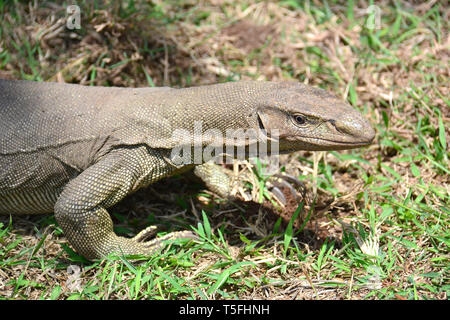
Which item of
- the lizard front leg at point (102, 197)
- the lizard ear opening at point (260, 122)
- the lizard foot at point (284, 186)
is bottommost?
the lizard foot at point (284, 186)

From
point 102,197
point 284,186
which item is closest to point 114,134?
point 102,197

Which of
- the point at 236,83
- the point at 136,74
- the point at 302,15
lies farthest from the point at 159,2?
the point at 236,83

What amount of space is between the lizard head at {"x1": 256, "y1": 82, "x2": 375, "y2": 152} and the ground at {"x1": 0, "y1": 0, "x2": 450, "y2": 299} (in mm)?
887

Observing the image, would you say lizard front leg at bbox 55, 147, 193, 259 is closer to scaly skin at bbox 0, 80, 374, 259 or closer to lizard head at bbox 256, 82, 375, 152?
scaly skin at bbox 0, 80, 374, 259

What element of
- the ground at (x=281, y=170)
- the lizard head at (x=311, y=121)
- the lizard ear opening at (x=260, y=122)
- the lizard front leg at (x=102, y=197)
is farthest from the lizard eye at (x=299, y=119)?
the lizard front leg at (x=102, y=197)

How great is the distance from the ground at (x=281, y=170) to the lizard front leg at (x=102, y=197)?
0.19 meters

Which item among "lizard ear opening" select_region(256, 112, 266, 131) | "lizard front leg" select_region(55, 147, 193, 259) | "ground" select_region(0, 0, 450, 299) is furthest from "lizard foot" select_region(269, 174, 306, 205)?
"lizard front leg" select_region(55, 147, 193, 259)

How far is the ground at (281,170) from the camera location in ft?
13.7

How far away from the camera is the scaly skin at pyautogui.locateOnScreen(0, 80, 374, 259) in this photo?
4.04 meters

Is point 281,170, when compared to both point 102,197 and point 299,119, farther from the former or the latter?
point 102,197

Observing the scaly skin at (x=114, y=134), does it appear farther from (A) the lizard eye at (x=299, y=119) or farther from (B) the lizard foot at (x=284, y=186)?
(B) the lizard foot at (x=284, y=186)

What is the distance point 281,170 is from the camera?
5.43 m

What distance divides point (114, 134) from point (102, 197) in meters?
0.53

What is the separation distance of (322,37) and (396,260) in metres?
3.47
